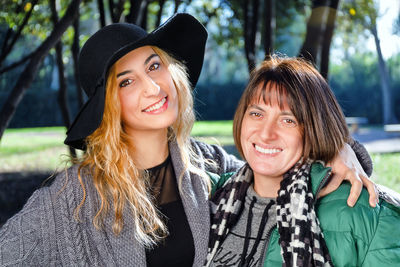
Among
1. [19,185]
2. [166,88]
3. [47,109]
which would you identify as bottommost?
[47,109]

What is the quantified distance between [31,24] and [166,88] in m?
6.96

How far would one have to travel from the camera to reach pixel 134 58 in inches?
110

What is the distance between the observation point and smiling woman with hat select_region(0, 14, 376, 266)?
98.5 inches

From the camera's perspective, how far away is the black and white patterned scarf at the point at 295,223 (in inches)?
83.6

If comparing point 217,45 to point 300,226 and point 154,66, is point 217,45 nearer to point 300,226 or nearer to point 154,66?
point 154,66

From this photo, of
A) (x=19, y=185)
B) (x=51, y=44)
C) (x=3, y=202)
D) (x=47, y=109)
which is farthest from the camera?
(x=47, y=109)

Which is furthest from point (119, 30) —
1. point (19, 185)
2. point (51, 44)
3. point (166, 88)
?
point (19, 185)

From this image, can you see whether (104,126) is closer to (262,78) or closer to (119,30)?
(119,30)

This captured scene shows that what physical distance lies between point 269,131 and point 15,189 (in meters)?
6.66

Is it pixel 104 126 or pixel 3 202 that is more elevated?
pixel 104 126

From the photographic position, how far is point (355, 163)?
2477 mm

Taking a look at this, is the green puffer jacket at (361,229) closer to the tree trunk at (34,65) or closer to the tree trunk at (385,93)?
the tree trunk at (34,65)

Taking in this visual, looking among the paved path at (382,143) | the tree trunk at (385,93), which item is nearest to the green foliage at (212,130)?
the paved path at (382,143)

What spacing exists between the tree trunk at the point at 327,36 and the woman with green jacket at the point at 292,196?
290cm
